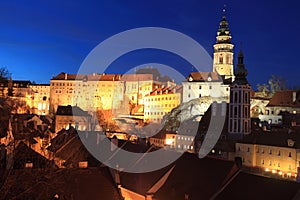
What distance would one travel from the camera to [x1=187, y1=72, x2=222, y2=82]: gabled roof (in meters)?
81.1

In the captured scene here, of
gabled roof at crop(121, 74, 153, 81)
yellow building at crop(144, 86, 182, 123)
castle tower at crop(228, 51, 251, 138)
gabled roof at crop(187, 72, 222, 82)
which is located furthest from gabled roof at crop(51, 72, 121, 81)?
castle tower at crop(228, 51, 251, 138)

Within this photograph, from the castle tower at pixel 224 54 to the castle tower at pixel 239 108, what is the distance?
3835 centimetres

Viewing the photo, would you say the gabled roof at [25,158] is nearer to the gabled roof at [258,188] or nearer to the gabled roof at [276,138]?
the gabled roof at [258,188]

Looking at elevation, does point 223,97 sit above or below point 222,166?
above

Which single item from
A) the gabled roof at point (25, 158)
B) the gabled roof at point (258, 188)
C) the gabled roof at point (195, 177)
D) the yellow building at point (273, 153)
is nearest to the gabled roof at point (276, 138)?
the yellow building at point (273, 153)

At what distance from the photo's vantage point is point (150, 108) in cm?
9312

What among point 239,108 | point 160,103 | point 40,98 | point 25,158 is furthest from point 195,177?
point 40,98

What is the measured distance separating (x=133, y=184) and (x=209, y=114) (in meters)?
34.1

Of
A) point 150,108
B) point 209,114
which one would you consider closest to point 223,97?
point 150,108

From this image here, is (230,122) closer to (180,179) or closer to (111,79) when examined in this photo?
(180,179)

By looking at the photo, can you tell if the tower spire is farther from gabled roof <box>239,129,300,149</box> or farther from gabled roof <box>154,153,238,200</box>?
gabled roof <box>154,153,238,200</box>

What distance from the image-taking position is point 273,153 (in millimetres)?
A: 37250

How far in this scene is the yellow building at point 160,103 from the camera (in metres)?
86.6

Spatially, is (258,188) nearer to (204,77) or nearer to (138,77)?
(204,77)
